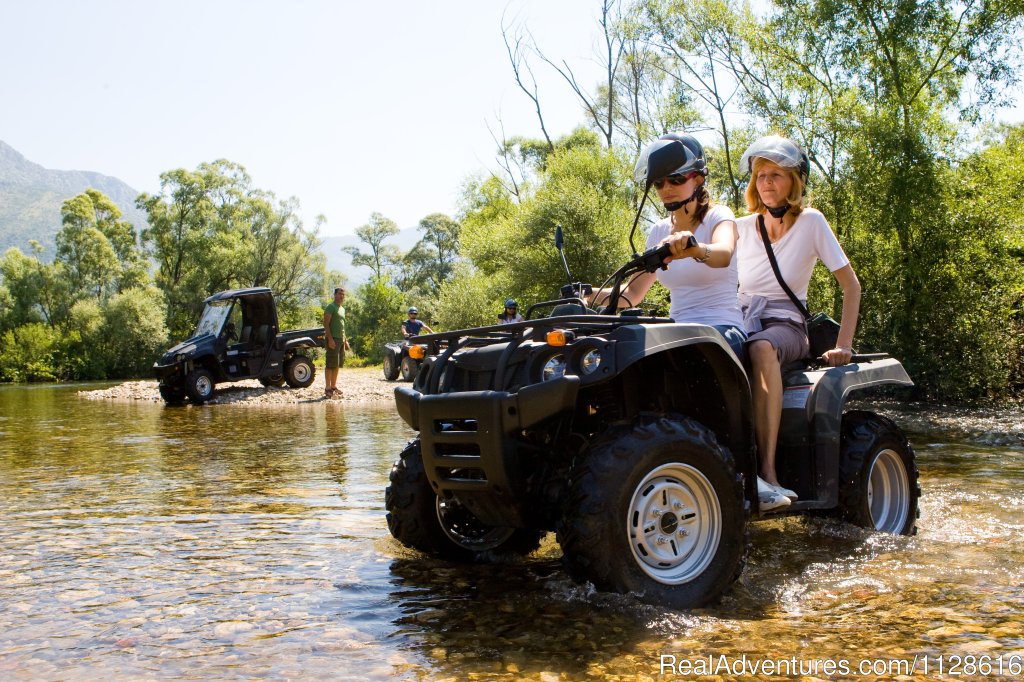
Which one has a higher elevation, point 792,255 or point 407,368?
point 792,255

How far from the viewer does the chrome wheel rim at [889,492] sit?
18.6 ft

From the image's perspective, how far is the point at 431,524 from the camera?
5.00 metres

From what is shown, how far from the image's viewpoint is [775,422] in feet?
16.2

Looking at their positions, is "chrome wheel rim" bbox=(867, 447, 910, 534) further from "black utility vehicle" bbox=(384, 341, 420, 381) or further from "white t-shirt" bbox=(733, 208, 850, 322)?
"black utility vehicle" bbox=(384, 341, 420, 381)

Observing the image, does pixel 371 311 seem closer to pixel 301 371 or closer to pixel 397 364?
pixel 397 364

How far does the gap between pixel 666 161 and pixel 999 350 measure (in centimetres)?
1454

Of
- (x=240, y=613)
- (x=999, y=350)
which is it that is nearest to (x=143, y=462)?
(x=240, y=613)

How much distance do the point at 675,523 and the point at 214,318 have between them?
19.1 metres

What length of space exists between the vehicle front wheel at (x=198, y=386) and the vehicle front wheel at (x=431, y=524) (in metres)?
16.3

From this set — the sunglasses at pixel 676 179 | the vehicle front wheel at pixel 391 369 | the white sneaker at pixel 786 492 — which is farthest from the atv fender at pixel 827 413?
the vehicle front wheel at pixel 391 369

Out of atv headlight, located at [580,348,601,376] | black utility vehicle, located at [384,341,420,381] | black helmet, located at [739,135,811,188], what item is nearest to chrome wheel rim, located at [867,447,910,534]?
black helmet, located at [739,135,811,188]

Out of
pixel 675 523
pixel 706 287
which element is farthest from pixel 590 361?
pixel 706 287

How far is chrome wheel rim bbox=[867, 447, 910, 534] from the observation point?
18.6ft

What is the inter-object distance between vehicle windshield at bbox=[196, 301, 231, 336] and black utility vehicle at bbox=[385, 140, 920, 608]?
57.1 ft
